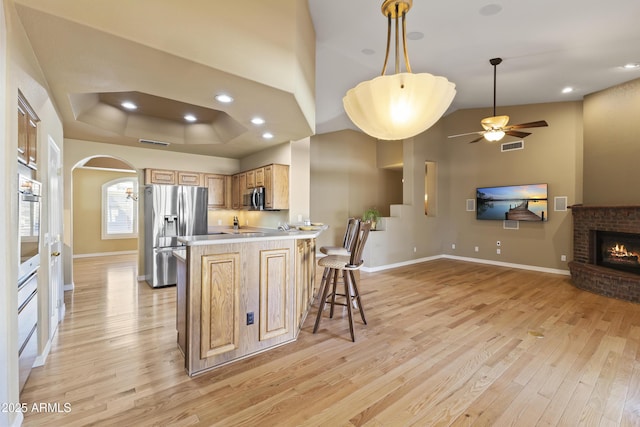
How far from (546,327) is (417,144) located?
4720 mm

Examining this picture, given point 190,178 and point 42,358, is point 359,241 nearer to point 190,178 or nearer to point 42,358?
point 42,358

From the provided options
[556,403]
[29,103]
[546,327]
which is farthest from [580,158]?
[29,103]

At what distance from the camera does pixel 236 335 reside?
8.05 ft

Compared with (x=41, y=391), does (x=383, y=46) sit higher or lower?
higher

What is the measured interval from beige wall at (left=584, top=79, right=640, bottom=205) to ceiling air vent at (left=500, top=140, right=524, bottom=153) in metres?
1.07

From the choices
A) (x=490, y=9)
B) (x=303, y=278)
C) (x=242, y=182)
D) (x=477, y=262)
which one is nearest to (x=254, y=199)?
(x=242, y=182)

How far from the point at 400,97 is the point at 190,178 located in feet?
16.9

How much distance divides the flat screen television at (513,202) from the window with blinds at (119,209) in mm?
9677

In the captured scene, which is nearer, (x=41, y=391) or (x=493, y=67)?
(x=41, y=391)

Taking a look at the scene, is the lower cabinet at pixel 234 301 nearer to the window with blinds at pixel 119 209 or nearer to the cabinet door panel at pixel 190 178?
the cabinet door panel at pixel 190 178

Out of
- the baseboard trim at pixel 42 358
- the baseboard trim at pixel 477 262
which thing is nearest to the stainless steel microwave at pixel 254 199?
the baseboard trim at pixel 477 262

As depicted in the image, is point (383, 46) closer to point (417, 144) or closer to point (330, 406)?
point (417, 144)

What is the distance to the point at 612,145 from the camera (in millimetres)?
4922

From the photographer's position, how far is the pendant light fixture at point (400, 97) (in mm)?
1577
